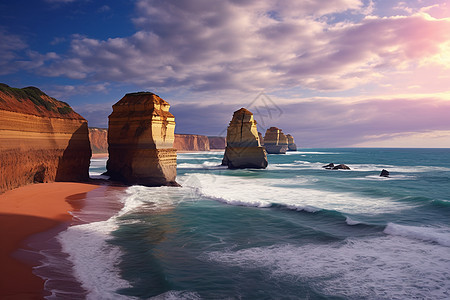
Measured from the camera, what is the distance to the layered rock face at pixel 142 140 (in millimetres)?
20656

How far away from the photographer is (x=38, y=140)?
1720 centimetres

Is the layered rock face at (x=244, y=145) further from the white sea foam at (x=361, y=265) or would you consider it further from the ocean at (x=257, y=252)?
the white sea foam at (x=361, y=265)

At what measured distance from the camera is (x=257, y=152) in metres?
42.9

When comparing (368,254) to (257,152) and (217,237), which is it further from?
(257,152)

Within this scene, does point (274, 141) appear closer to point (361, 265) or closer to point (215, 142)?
point (215, 142)

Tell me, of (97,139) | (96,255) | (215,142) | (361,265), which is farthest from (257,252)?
(215,142)

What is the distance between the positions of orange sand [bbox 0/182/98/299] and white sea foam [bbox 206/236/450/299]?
4.45 metres

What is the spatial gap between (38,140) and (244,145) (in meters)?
29.5

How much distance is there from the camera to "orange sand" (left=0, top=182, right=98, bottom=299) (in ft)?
18.8

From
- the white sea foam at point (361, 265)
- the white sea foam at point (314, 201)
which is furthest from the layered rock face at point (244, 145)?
the white sea foam at point (361, 265)

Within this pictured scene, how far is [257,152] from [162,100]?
77.6 ft

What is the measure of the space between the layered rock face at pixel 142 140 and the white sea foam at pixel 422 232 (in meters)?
15.4

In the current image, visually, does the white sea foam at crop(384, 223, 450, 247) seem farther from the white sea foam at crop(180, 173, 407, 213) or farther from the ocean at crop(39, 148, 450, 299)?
the white sea foam at crop(180, 173, 407, 213)

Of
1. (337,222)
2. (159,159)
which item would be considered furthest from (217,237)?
(159,159)
